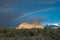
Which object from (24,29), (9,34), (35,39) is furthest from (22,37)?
(24,29)

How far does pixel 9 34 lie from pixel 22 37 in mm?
3328

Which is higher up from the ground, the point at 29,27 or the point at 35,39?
the point at 29,27

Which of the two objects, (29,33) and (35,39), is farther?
(29,33)

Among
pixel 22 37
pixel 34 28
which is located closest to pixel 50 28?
pixel 34 28

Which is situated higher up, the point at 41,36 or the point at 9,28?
the point at 9,28

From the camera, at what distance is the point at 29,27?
29.5m

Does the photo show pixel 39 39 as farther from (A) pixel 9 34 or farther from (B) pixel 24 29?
(B) pixel 24 29

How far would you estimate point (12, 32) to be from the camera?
26.8 metres

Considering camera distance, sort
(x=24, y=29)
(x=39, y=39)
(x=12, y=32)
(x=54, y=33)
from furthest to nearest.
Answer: (x=24, y=29), (x=12, y=32), (x=54, y=33), (x=39, y=39)

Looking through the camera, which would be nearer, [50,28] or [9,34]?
[9,34]

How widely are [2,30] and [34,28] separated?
A: 353 centimetres

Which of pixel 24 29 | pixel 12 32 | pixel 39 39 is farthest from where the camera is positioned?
pixel 24 29

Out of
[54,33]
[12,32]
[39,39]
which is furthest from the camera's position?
[12,32]

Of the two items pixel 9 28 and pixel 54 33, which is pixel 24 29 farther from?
pixel 54 33
